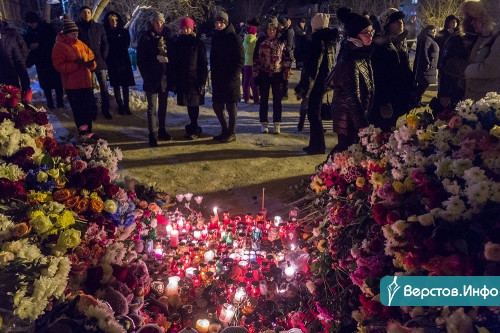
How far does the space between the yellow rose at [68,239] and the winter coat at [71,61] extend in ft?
13.1

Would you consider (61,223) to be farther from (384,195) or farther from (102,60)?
(102,60)

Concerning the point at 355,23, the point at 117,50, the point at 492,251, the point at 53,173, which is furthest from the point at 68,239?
the point at 117,50

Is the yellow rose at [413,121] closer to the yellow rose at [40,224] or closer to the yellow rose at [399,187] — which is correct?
the yellow rose at [399,187]

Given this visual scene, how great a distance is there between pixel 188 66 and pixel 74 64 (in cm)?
157

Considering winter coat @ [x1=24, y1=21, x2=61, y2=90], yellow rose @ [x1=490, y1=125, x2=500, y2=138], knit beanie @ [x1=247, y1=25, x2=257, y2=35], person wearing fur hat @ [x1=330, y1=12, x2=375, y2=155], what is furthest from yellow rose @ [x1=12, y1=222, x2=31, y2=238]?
knit beanie @ [x1=247, y1=25, x2=257, y2=35]

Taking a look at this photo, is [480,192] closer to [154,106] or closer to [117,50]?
[154,106]

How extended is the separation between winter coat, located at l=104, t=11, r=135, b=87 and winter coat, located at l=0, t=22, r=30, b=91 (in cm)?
148

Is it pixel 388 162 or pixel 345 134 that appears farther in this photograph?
pixel 345 134

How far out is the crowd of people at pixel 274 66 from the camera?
426 cm

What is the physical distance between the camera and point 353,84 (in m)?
4.26

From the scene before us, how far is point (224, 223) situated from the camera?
4.49 metres

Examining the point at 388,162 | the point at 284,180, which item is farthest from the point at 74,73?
the point at 388,162

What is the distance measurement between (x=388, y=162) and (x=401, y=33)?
9.80ft

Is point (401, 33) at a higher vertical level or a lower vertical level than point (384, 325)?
higher
